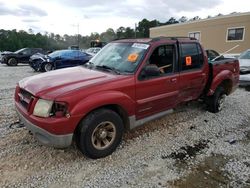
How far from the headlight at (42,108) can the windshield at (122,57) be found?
1.35 metres

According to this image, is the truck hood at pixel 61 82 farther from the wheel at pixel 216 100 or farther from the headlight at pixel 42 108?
the wheel at pixel 216 100

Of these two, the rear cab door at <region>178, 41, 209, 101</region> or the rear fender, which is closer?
the rear cab door at <region>178, 41, 209, 101</region>

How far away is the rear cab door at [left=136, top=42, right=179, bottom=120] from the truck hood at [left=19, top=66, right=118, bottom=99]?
562 mm

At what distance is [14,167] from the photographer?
327cm

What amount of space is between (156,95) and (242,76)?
614 centimetres

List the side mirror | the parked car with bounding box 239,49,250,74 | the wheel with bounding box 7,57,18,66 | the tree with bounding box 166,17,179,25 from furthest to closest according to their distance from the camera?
the tree with bounding box 166,17,179,25 → the wheel with bounding box 7,57,18,66 → the parked car with bounding box 239,49,250,74 → the side mirror

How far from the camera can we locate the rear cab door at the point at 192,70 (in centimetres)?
452

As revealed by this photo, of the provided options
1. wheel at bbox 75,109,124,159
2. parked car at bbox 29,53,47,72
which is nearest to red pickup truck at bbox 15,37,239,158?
wheel at bbox 75,109,124,159

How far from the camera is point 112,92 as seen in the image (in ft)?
11.1

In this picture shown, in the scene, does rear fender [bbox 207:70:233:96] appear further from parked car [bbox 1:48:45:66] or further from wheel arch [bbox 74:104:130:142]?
parked car [bbox 1:48:45:66]

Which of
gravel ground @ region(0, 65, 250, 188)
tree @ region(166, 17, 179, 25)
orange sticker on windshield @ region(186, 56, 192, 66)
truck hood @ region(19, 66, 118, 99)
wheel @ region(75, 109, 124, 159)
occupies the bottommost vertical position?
gravel ground @ region(0, 65, 250, 188)

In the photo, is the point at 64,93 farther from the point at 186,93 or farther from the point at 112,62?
the point at 186,93

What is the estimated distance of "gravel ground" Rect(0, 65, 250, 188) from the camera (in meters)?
3.02

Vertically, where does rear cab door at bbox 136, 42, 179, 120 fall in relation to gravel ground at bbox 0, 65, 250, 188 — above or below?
above
